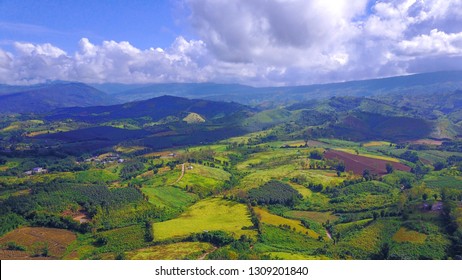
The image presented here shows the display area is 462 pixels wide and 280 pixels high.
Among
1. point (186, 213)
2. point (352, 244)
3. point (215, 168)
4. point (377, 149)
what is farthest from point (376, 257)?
point (377, 149)

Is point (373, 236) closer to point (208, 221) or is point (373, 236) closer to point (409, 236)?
point (409, 236)

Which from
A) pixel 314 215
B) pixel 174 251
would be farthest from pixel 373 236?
pixel 174 251

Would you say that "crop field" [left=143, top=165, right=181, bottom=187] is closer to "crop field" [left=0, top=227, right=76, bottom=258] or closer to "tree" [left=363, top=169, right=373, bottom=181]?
"crop field" [left=0, top=227, right=76, bottom=258]

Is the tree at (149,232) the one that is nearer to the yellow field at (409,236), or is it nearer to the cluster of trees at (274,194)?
the cluster of trees at (274,194)

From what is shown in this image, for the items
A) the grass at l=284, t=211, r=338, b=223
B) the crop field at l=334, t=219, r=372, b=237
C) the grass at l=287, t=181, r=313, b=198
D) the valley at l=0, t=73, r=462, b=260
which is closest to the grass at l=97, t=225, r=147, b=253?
the valley at l=0, t=73, r=462, b=260

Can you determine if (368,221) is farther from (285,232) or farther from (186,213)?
(186,213)

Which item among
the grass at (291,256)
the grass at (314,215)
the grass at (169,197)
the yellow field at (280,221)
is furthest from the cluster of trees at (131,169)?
the grass at (291,256)
